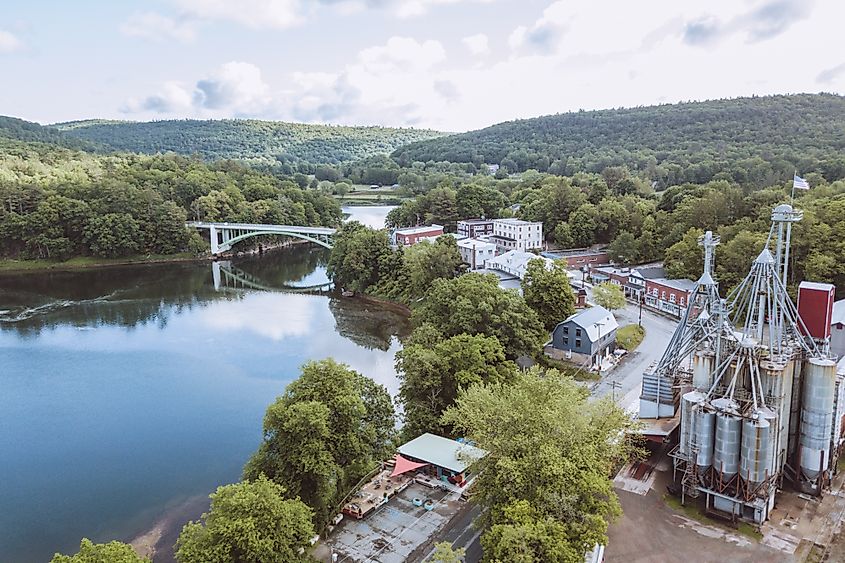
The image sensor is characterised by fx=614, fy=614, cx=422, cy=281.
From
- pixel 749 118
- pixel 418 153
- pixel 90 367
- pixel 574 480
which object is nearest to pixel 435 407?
pixel 574 480

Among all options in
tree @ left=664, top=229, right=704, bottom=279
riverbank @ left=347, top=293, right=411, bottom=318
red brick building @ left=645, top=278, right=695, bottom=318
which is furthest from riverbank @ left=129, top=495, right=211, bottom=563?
tree @ left=664, top=229, right=704, bottom=279

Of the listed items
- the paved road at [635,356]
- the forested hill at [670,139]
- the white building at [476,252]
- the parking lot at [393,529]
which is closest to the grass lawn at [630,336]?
the paved road at [635,356]

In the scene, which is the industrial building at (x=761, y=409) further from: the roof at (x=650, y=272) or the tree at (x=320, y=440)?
the roof at (x=650, y=272)

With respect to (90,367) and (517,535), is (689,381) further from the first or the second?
(90,367)

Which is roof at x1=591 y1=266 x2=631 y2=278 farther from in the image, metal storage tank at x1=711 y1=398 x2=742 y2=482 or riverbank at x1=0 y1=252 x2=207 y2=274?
riverbank at x1=0 y1=252 x2=207 y2=274

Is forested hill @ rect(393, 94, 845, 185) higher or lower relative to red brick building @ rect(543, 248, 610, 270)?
higher
